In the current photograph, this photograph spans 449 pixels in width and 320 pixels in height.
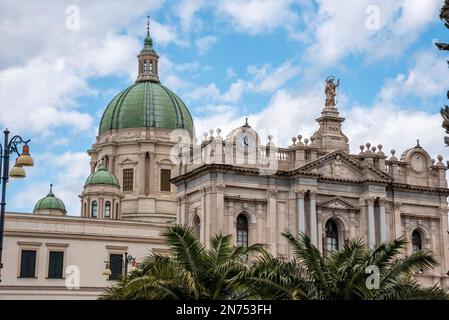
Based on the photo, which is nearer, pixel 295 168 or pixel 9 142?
pixel 9 142

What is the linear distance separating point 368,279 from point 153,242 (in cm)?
4583

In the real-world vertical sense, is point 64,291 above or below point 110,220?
below

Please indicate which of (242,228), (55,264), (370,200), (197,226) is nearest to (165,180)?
(55,264)

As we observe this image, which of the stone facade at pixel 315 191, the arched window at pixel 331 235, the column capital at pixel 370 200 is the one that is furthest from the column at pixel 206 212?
the column capital at pixel 370 200

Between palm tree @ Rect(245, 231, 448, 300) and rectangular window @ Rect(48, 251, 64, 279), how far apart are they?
140 ft

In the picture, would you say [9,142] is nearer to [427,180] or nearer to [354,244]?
[354,244]

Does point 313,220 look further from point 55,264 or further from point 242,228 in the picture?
point 55,264

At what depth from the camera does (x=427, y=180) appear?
67.9m

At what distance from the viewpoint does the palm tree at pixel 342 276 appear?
2355 cm

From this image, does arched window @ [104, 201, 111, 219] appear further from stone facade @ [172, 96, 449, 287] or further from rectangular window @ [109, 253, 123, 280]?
stone facade @ [172, 96, 449, 287]

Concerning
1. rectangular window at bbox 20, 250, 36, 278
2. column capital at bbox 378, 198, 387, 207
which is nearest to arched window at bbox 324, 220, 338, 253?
column capital at bbox 378, 198, 387, 207
